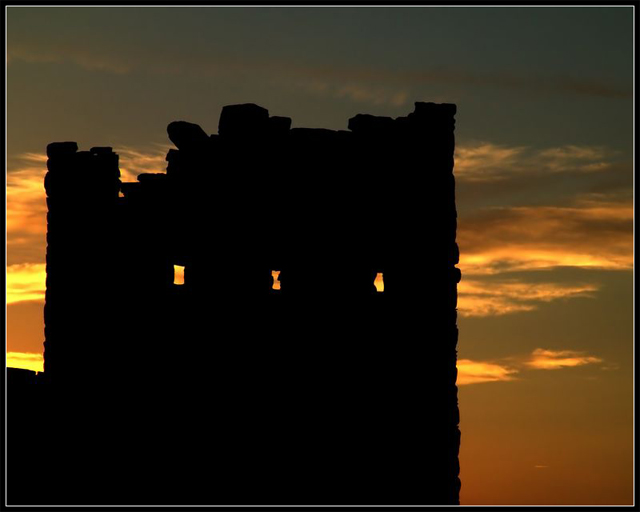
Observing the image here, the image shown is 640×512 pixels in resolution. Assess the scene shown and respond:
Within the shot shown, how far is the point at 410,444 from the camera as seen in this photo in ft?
88.5

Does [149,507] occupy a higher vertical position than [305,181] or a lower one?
lower

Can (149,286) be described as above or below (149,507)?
above

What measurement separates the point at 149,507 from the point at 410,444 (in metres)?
4.10

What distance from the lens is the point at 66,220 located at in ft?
93.7

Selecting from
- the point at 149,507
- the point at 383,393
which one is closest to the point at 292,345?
the point at 383,393

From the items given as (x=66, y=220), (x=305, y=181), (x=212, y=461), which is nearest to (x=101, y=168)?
(x=66, y=220)

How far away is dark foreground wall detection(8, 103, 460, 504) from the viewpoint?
87.4 feet

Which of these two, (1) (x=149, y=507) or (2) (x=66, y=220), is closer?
(1) (x=149, y=507)

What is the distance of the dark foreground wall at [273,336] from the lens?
26625 mm

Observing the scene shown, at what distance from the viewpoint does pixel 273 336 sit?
26.9 meters

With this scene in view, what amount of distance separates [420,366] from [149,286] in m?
4.46

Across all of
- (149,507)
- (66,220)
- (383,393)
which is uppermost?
(66,220)

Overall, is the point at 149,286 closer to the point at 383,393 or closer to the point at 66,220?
the point at 66,220

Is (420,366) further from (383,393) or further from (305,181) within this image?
(305,181)
